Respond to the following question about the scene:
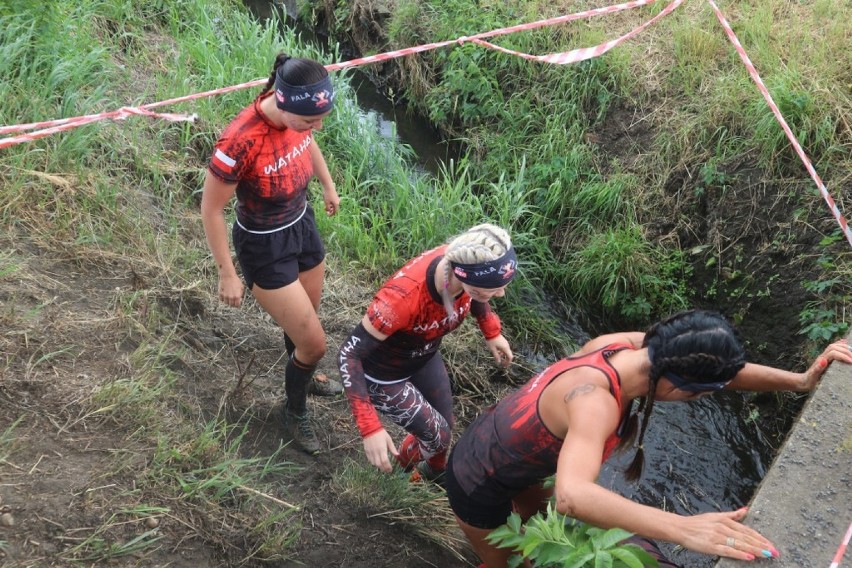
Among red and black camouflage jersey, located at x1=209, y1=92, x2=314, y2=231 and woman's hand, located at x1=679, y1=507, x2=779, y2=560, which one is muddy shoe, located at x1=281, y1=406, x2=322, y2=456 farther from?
woman's hand, located at x1=679, y1=507, x2=779, y2=560

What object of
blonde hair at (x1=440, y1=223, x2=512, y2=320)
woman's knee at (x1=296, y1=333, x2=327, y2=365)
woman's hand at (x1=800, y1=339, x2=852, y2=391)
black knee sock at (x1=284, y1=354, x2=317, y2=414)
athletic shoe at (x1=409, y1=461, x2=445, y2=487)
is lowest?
athletic shoe at (x1=409, y1=461, x2=445, y2=487)

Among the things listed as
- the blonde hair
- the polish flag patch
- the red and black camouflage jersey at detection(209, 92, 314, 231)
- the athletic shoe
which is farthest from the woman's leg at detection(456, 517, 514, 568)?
the polish flag patch

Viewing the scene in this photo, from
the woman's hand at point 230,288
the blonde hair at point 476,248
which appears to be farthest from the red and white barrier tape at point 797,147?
the woman's hand at point 230,288

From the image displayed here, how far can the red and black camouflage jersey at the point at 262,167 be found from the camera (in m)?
3.12

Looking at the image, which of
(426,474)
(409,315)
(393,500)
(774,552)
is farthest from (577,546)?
(426,474)

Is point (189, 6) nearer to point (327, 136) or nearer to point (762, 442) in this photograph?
point (327, 136)

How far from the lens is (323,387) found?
14.0 ft

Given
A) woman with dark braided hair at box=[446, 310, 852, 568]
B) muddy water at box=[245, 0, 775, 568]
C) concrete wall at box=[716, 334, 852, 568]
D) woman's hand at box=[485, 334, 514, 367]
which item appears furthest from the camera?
Result: muddy water at box=[245, 0, 775, 568]

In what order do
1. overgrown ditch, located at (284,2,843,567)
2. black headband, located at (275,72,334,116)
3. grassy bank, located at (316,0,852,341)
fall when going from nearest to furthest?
black headband, located at (275,72,334,116)
overgrown ditch, located at (284,2,843,567)
grassy bank, located at (316,0,852,341)

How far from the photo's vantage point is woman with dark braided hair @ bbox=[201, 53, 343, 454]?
311cm

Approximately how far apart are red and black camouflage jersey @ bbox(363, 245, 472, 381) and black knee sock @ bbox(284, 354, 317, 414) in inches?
18.4

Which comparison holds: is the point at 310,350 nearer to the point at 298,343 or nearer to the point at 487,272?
the point at 298,343

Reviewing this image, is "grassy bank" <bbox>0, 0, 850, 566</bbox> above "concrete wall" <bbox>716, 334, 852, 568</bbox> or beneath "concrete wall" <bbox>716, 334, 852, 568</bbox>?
beneath

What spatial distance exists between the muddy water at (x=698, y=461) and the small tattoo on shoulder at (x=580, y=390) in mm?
1861
